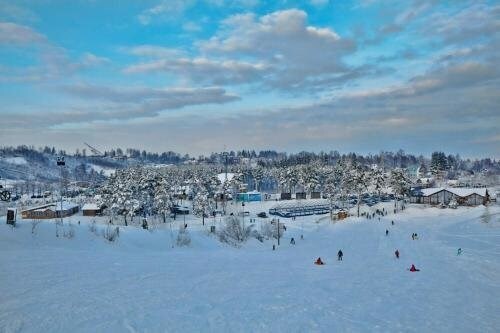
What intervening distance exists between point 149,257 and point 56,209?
181 ft

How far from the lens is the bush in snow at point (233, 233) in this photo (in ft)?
186

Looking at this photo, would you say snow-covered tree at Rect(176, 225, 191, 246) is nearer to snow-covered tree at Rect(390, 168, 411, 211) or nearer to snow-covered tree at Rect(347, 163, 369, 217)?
snow-covered tree at Rect(347, 163, 369, 217)

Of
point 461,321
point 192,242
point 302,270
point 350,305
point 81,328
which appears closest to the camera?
point 81,328

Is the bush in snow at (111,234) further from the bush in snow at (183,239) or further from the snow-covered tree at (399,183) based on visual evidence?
the snow-covered tree at (399,183)

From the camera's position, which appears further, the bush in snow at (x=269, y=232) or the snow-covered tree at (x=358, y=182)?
the snow-covered tree at (x=358, y=182)

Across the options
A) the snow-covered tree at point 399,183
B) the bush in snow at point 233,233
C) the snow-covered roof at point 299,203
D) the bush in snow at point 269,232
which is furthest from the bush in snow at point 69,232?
the snow-covered tree at point 399,183

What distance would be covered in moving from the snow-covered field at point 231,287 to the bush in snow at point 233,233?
119 inches

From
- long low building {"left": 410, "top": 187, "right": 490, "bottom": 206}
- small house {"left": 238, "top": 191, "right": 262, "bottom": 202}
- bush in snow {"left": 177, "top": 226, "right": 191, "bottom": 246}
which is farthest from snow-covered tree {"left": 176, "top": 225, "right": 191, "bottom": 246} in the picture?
long low building {"left": 410, "top": 187, "right": 490, "bottom": 206}

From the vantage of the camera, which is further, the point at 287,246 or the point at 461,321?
the point at 287,246

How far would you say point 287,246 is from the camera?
57156 millimetres

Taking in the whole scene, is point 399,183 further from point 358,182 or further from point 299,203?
point 299,203

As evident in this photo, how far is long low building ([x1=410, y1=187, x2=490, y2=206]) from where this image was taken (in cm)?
9975

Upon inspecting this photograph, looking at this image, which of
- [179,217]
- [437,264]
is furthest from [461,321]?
[179,217]

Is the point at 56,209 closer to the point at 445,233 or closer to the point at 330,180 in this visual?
the point at 330,180
